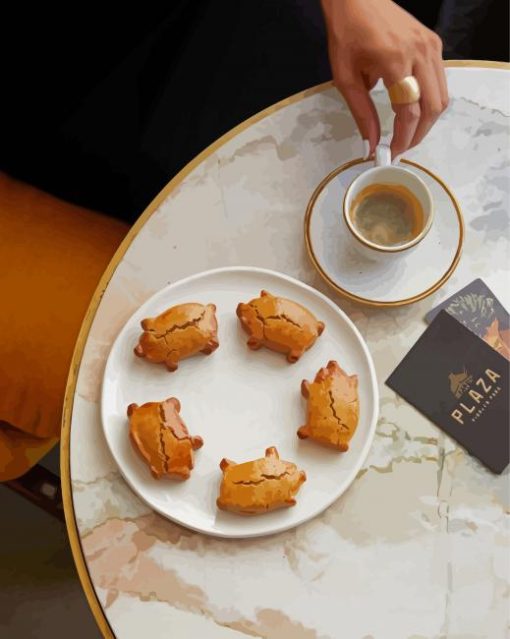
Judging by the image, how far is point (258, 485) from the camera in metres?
0.81

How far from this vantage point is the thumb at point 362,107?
0.93 m

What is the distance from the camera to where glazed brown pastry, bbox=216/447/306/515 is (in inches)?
31.9

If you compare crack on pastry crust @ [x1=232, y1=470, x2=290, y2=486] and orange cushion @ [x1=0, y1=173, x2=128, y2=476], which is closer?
crack on pastry crust @ [x1=232, y1=470, x2=290, y2=486]

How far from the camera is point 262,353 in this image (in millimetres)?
901

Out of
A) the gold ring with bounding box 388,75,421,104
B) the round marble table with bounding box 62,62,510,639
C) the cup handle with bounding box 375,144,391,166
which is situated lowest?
the round marble table with bounding box 62,62,510,639

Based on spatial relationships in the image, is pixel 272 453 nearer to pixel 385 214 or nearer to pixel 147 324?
pixel 147 324

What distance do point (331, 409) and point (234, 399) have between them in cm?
12

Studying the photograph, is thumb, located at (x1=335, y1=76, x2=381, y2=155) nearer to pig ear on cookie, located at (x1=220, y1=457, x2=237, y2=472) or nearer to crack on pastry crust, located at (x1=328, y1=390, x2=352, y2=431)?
crack on pastry crust, located at (x1=328, y1=390, x2=352, y2=431)

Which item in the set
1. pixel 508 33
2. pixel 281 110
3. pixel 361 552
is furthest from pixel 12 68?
pixel 508 33

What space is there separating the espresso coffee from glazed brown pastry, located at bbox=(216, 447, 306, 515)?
313 mm

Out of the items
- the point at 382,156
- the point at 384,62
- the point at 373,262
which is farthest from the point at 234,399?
the point at 384,62

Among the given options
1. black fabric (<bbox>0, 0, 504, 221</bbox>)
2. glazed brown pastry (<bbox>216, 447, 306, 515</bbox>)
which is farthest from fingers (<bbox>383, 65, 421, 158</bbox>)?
glazed brown pastry (<bbox>216, 447, 306, 515</bbox>)

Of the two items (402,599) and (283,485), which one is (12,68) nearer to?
(283,485)

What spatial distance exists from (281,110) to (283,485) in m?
0.51
